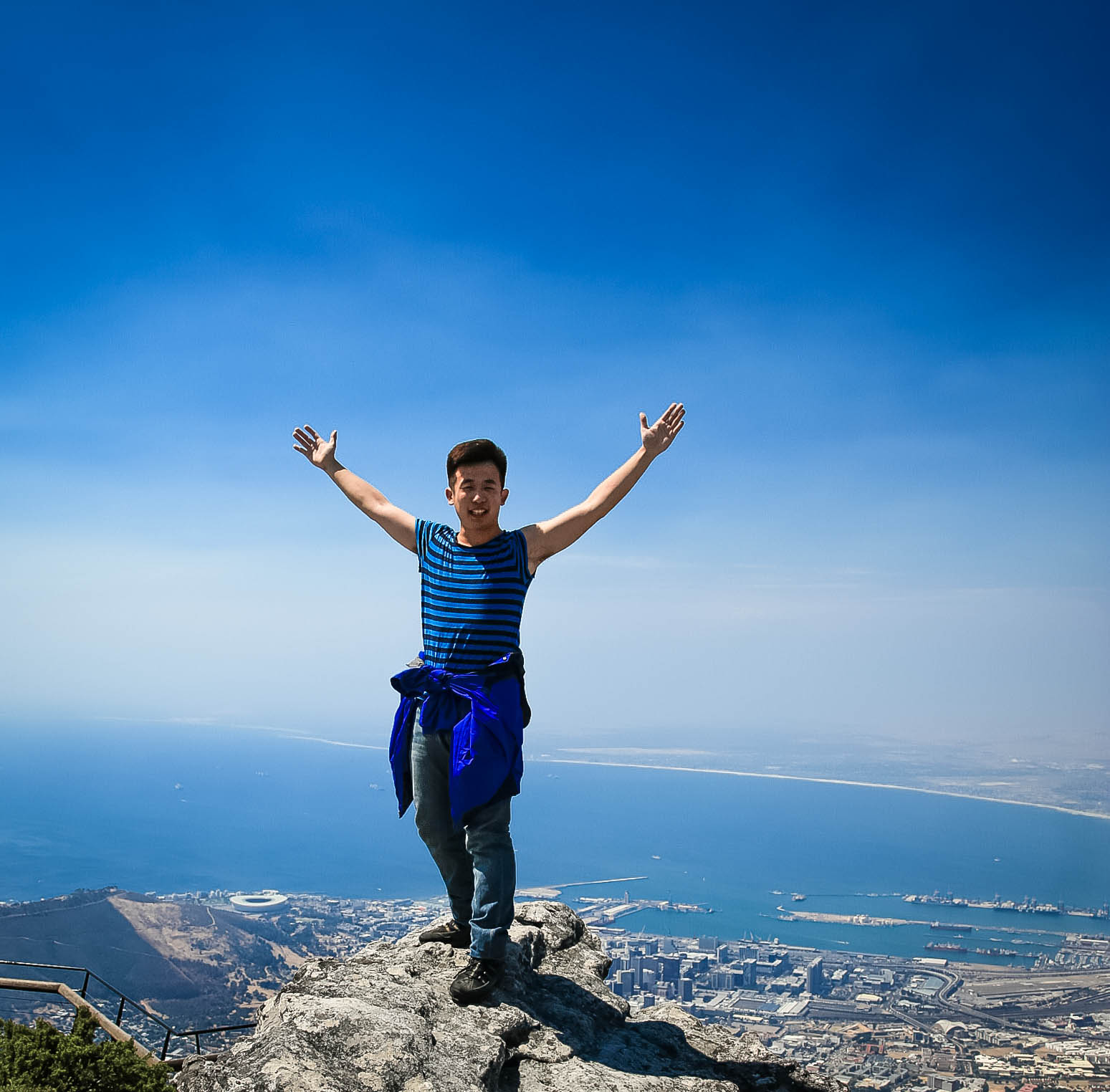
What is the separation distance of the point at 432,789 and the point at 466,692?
1.79ft

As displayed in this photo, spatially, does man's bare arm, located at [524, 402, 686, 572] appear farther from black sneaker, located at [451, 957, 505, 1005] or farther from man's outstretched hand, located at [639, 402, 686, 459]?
black sneaker, located at [451, 957, 505, 1005]

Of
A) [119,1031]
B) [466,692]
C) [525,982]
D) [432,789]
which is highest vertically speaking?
[466,692]

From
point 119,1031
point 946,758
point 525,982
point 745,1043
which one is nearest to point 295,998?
point 525,982

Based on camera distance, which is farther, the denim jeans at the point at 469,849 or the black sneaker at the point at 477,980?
the denim jeans at the point at 469,849

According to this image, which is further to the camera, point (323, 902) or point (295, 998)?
point (323, 902)

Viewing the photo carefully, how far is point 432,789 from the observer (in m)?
3.79

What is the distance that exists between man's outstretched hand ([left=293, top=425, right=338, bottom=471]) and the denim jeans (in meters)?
1.69

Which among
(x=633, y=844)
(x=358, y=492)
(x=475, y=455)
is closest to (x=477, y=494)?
(x=475, y=455)

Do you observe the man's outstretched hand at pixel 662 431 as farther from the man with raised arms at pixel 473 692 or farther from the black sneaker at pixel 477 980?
the black sneaker at pixel 477 980

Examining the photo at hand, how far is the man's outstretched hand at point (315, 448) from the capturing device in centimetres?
456

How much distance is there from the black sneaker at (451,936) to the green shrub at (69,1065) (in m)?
1.35

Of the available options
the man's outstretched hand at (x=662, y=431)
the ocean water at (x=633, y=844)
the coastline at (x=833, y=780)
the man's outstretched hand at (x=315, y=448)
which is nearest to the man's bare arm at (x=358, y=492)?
the man's outstretched hand at (x=315, y=448)

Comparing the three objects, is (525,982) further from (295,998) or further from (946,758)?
(946,758)

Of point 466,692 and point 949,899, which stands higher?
Result: point 466,692
